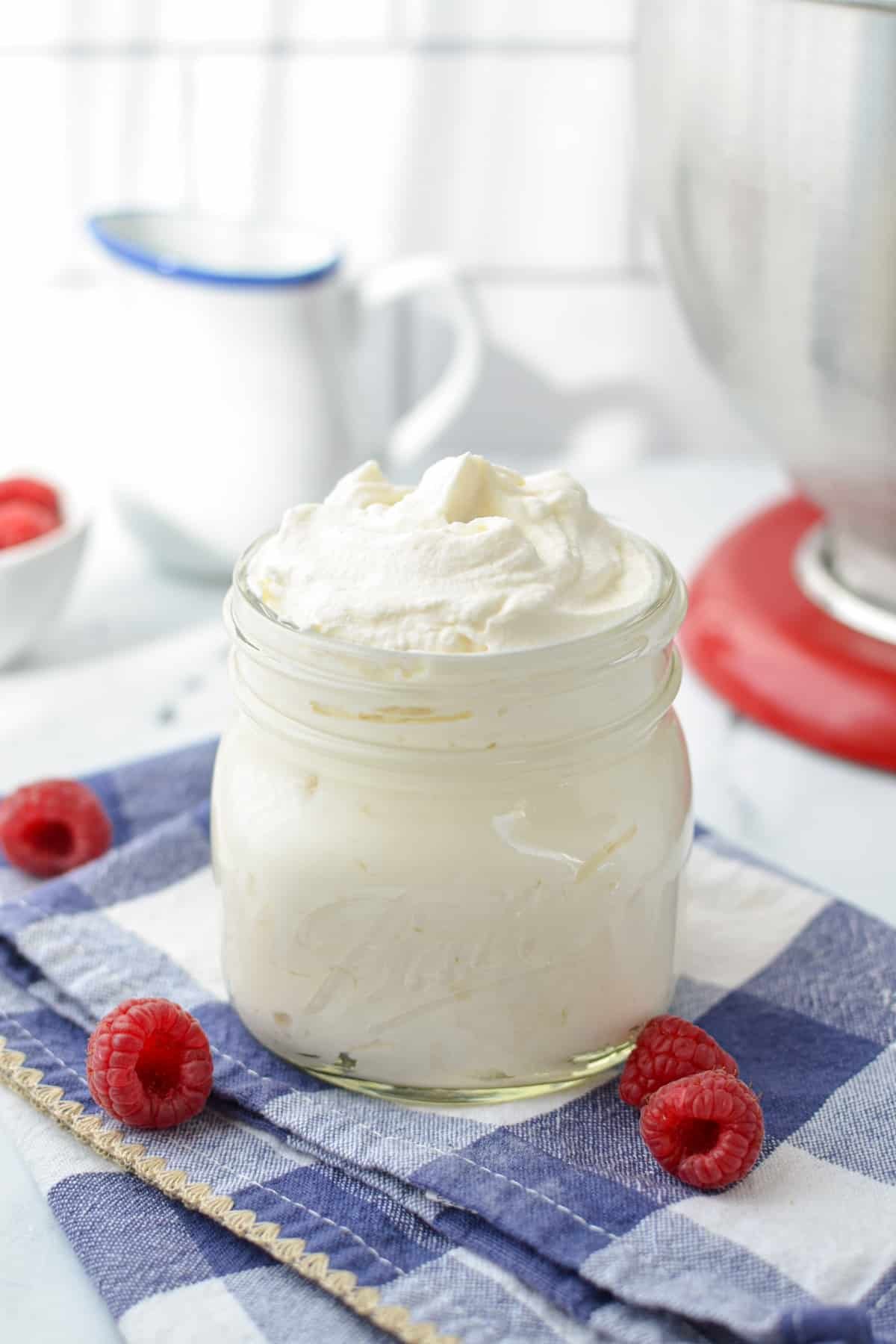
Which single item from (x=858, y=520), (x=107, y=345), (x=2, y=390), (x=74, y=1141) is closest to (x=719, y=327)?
(x=858, y=520)

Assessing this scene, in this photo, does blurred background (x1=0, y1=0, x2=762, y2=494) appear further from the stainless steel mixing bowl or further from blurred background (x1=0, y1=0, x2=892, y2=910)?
the stainless steel mixing bowl

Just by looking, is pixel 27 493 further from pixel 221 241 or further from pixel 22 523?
pixel 221 241

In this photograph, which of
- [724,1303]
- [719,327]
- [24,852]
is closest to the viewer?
[724,1303]

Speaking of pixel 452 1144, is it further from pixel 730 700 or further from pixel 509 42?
pixel 509 42

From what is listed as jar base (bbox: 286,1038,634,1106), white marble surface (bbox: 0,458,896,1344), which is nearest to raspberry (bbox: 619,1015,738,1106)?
jar base (bbox: 286,1038,634,1106)

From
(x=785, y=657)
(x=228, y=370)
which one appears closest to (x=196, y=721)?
(x=228, y=370)
